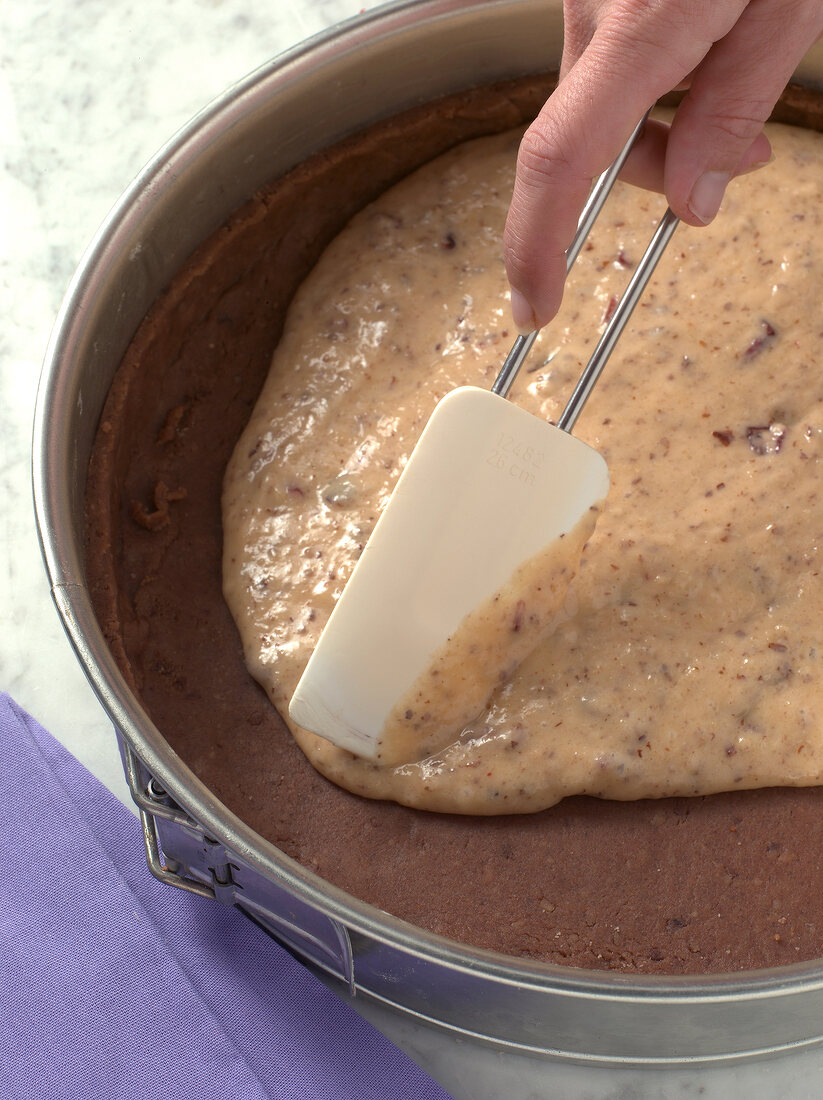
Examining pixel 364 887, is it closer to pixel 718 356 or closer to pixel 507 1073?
pixel 507 1073

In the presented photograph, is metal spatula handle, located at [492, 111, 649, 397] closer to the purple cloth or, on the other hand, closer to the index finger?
the index finger

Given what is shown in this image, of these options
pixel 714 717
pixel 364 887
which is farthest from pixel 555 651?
pixel 364 887

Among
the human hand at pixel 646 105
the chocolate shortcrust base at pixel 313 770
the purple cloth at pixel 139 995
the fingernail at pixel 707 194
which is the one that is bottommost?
the purple cloth at pixel 139 995

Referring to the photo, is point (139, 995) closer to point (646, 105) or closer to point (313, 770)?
point (313, 770)

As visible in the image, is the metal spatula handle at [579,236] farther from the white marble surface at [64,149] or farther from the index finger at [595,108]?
the white marble surface at [64,149]

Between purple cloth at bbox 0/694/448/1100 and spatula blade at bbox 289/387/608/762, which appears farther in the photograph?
purple cloth at bbox 0/694/448/1100

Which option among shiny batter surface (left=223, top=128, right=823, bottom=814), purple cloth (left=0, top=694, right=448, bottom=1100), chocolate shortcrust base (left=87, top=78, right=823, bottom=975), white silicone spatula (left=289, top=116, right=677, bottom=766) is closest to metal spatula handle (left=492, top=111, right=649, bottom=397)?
white silicone spatula (left=289, top=116, right=677, bottom=766)

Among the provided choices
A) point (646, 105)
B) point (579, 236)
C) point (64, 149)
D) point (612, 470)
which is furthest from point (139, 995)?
point (64, 149)

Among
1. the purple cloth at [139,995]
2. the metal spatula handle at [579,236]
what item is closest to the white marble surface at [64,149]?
the purple cloth at [139,995]
